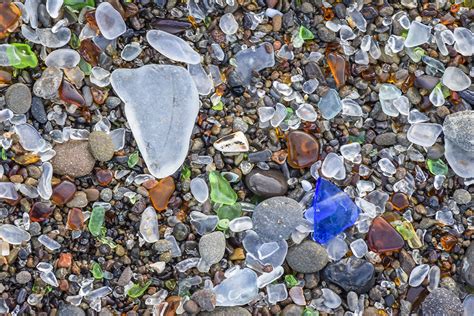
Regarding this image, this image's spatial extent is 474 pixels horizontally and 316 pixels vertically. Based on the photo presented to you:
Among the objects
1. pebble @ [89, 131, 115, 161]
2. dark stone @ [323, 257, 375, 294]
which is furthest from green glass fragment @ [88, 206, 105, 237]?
dark stone @ [323, 257, 375, 294]

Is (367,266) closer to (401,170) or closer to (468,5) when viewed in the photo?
(401,170)

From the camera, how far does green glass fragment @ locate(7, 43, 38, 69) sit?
1.67 m

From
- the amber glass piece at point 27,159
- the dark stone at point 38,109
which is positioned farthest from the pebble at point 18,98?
the amber glass piece at point 27,159

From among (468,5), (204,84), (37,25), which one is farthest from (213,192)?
(468,5)

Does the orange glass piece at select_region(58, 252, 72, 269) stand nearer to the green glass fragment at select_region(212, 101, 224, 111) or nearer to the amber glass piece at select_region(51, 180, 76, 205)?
the amber glass piece at select_region(51, 180, 76, 205)

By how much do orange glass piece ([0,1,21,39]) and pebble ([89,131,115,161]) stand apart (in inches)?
13.6

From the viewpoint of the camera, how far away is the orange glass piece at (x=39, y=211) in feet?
5.50

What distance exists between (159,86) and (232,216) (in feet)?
1.31

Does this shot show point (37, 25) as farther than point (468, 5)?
No

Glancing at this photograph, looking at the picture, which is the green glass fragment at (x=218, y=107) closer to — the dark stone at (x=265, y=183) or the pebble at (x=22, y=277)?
the dark stone at (x=265, y=183)

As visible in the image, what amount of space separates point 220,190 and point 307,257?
0.29 metres

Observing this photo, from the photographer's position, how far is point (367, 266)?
5.66 feet

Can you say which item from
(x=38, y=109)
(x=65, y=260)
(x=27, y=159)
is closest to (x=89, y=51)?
(x=38, y=109)

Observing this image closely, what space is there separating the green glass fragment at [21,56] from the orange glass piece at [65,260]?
50cm
